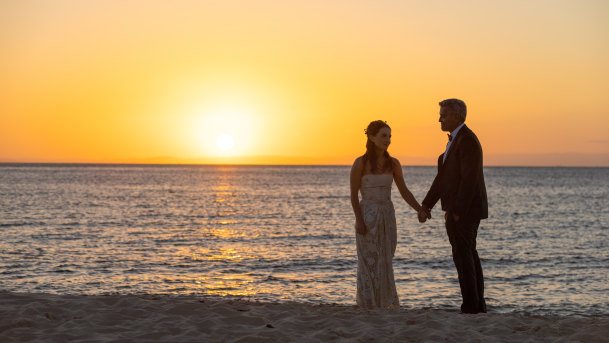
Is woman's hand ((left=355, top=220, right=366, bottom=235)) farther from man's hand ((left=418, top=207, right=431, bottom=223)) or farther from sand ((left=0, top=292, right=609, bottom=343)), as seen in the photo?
sand ((left=0, top=292, right=609, bottom=343))

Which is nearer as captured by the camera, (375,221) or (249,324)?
(249,324)

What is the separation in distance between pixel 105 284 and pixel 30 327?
328 inches

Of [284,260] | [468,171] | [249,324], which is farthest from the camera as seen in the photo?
[284,260]

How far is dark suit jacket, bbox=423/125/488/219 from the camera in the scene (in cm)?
727

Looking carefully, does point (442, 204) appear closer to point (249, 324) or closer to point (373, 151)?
point (373, 151)

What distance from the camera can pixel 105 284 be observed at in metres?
14.4

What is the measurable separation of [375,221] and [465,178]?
1.33 m

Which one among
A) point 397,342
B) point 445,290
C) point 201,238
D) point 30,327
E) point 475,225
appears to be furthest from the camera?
point 201,238

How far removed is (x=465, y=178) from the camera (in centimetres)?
727

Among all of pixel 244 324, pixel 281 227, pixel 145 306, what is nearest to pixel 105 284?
pixel 145 306

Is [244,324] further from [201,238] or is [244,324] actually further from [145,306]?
[201,238]

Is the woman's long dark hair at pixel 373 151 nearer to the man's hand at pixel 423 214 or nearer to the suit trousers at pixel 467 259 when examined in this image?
the man's hand at pixel 423 214

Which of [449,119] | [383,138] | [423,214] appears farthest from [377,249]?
[449,119]

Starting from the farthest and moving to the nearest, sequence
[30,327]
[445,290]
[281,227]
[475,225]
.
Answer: [281,227], [445,290], [475,225], [30,327]
